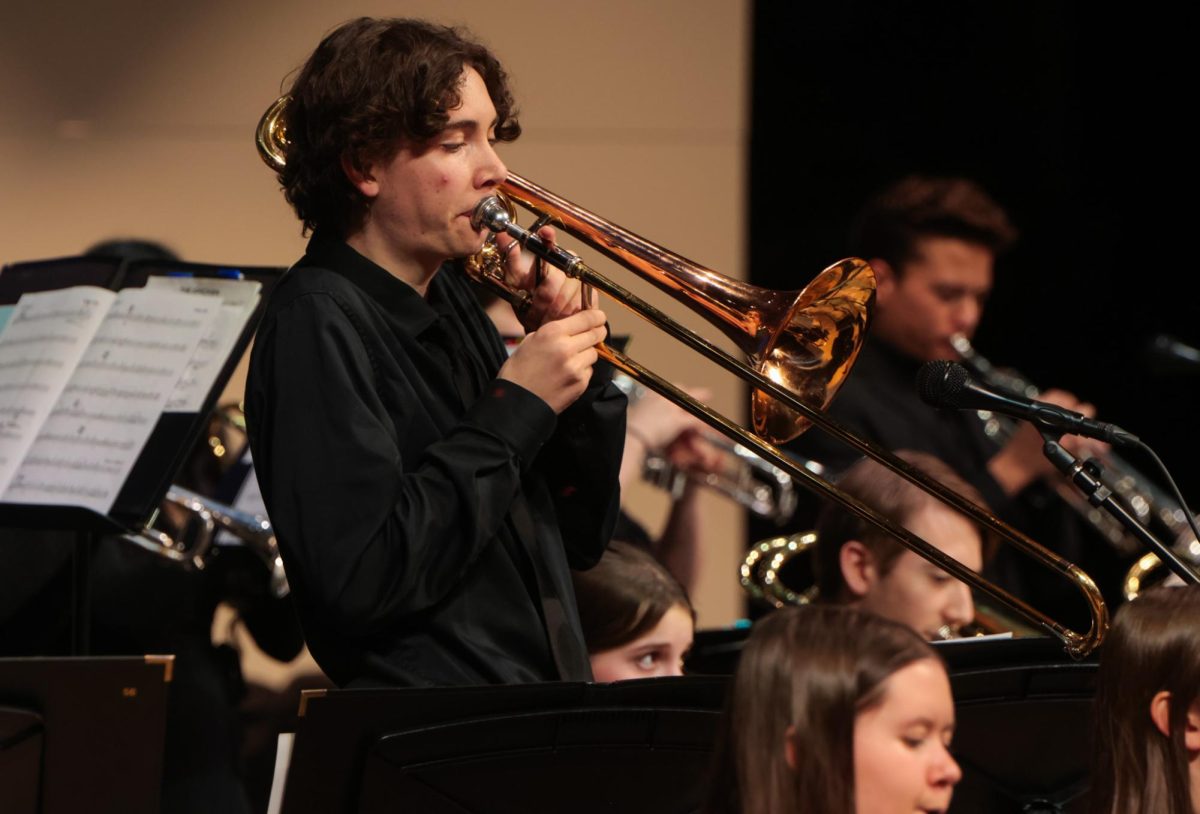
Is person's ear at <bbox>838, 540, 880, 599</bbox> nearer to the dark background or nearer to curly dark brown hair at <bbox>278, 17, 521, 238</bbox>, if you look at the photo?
curly dark brown hair at <bbox>278, 17, 521, 238</bbox>

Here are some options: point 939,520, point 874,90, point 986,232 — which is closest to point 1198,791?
point 939,520

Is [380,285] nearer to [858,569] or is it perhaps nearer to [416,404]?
[416,404]

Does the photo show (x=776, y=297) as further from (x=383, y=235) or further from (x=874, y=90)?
(x=874, y=90)

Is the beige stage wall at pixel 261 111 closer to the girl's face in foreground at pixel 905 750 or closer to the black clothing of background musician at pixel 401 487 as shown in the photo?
the black clothing of background musician at pixel 401 487

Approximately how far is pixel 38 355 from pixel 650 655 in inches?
44.1

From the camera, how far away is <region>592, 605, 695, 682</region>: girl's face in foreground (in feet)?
9.06

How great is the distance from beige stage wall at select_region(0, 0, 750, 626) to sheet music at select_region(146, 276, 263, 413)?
6.89 feet

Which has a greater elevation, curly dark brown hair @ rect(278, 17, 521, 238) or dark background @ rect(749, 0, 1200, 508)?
dark background @ rect(749, 0, 1200, 508)

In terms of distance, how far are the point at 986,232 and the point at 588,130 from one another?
4.77 feet

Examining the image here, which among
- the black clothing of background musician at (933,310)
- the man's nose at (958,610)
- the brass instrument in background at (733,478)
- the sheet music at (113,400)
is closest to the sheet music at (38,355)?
the sheet music at (113,400)

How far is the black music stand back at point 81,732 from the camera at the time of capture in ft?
6.22

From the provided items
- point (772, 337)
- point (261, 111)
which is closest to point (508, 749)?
point (772, 337)

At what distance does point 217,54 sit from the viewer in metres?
5.00

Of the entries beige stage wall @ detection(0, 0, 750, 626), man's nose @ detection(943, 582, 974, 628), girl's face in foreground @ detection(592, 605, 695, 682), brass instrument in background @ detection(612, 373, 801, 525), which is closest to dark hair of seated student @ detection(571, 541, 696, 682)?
girl's face in foreground @ detection(592, 605, 695, 682)
